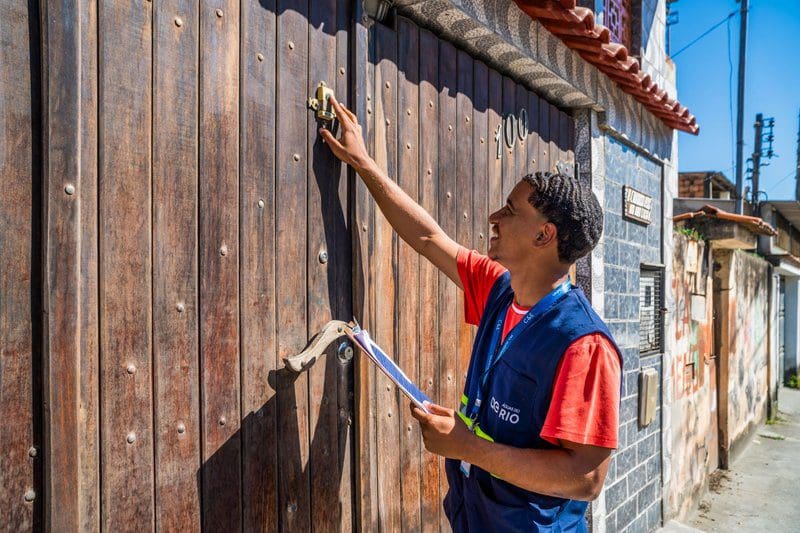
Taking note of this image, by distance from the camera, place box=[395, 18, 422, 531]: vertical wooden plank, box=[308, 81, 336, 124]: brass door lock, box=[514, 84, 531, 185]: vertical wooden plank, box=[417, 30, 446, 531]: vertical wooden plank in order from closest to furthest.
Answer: box=[308, 81, 336, 124]: brass door lock → box=[395, 18, 422, 531]: vertical wooden plank → box=[417, 30, 446, 531]: vertical wooden plank → box=[514, 84, 531, 185]: vertical wooden plank

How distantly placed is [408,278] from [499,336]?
689 mm

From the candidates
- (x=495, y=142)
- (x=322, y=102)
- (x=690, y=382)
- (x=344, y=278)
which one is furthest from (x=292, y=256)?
(x=690, y=382)

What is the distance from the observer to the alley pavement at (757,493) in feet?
20.1

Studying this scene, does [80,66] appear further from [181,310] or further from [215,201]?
[181,310]

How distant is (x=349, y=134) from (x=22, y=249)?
111 cm

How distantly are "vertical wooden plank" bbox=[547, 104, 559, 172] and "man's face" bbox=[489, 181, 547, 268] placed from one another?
1776mm

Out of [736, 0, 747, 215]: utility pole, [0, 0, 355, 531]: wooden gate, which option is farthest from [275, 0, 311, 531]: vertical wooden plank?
[736, 0, 747, 215]: utility pole

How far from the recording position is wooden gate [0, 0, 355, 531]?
4.37 ft

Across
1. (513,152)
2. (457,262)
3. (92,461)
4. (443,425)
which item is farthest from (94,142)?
(513,152)

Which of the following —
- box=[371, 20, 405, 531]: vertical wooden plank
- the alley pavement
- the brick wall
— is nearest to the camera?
box=[371, 20, 405, 531]: vertical wooden plank

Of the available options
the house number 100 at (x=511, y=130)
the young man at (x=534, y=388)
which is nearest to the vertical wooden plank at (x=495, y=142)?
the house number 100 at (x=511, y=130)

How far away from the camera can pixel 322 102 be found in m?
2.05

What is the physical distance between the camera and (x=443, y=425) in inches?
64.2

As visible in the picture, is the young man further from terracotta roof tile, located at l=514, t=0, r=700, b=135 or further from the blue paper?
terracotta roof tile, located at l=514, t=0, r=700, b=135
